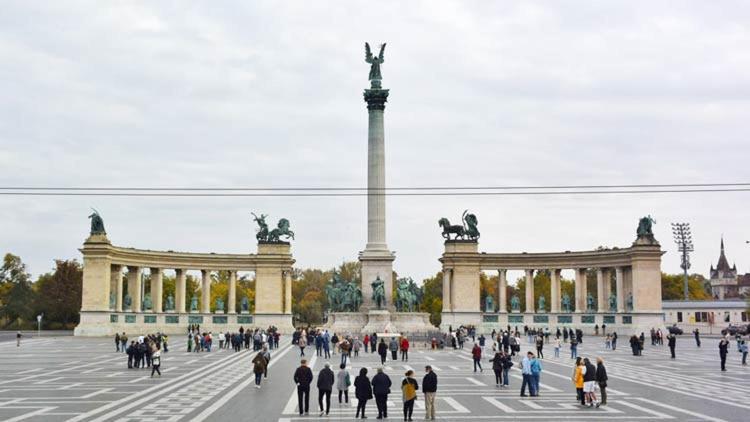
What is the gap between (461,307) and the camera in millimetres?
109250

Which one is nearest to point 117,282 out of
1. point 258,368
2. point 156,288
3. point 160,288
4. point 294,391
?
point 156,288

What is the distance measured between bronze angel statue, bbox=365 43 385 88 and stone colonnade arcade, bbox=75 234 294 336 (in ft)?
105

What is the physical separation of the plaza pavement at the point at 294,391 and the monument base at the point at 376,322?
2237 cm

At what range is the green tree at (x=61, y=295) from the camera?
127188mm

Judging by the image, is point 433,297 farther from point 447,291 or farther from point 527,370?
point 527,370

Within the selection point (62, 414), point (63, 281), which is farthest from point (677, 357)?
point (63, 281)

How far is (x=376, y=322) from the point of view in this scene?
8050cm

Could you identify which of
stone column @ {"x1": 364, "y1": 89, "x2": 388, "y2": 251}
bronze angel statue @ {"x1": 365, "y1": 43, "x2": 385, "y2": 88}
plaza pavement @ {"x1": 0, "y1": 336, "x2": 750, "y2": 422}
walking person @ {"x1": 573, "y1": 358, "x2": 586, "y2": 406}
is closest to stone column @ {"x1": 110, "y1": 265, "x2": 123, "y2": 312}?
stone column @ {"x1": 364, "y1": 89, "x2": 388, "y2": 251}

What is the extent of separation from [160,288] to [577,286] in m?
55.7

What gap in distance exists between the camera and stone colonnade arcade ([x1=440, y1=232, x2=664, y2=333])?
9981cm

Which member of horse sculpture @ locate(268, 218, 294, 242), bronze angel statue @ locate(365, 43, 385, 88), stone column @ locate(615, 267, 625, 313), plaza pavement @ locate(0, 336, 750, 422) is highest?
bronze angel statue @ locate(365, 43, 385, 88)

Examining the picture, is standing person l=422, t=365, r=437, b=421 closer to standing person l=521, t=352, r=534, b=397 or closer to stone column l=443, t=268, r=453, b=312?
standing person l=521, t=352, r=534, b=397

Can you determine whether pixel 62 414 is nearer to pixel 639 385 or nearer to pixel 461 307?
pixel 639 385

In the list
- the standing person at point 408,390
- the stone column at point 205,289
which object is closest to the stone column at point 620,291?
the stone column at point 205,289
